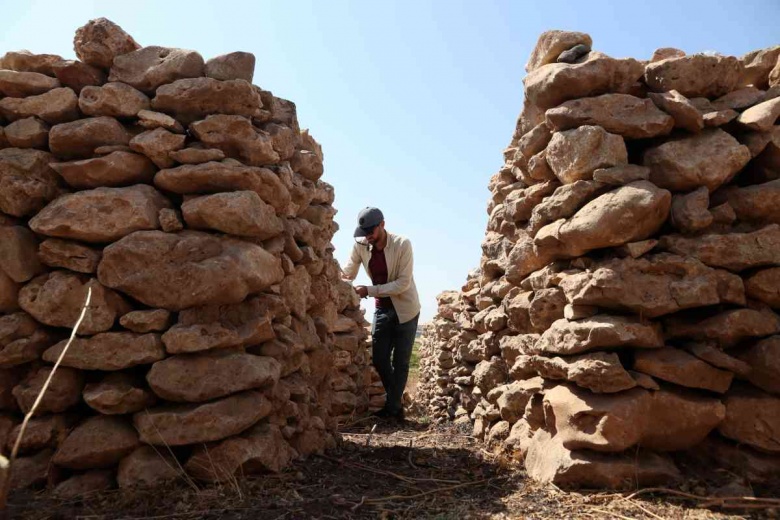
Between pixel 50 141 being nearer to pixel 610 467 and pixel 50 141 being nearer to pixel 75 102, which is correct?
pixel 75 102

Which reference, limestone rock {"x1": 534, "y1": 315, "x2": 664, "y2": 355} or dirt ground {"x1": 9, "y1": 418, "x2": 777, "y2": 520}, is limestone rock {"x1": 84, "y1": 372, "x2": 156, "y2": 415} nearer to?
dirt ground {"x1": 9, "y1": 418, "x2": 777, "y2": 520}

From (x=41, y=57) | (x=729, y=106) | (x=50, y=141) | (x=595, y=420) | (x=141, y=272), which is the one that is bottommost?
(x=595, y=420)

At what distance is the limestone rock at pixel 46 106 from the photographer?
3.15 meters

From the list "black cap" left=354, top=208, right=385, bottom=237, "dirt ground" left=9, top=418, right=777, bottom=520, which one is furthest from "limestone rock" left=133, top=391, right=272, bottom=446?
"black cap" left=354, top=208, right=385, bottom=237

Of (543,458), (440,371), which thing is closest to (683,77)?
(543,458)

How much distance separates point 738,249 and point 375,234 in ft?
10.2

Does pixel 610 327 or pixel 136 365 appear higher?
pixel 610 327

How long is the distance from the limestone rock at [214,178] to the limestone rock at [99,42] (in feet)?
2.61

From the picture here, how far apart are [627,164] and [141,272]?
266 centimetres

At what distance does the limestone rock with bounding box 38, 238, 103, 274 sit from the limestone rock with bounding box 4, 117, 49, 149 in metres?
0.60

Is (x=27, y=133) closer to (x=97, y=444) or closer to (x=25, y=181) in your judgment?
(x=25, y=181)

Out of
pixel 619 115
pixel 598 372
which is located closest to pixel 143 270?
pixel 598 372

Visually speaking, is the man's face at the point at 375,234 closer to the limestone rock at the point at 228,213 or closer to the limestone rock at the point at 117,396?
the limestone rock at the point at 228,213

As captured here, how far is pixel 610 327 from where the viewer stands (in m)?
2.86
